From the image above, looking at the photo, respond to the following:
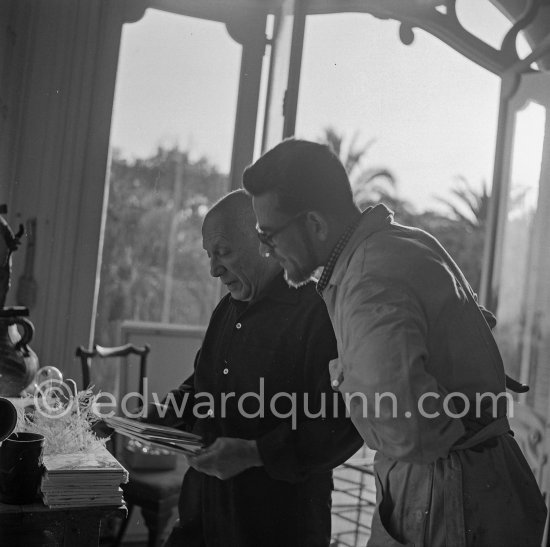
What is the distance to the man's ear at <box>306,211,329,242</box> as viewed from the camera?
153cm

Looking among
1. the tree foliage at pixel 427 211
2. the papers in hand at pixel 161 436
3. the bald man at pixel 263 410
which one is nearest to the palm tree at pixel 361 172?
the tree foliage at pixel 427 211

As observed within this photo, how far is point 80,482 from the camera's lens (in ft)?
4.87

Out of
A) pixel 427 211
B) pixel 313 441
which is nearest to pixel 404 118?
pixel 427 211

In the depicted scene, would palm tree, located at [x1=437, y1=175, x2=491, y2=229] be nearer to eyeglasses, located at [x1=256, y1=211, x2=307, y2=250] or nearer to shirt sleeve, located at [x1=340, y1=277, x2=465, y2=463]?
eyeglasses, located at [x1=256, y1=211, x2=307, y2=250]

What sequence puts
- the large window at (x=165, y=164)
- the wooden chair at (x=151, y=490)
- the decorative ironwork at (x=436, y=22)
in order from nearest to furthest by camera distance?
the decorative ironwork at (x=436, y=22), the wooden chair at (x=151, y=490), the large window at (x=165, y=164)

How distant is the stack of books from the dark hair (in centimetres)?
71

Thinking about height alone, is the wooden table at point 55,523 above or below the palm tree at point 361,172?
below

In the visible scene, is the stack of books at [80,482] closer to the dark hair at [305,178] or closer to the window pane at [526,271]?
the dark hair at [305,178]

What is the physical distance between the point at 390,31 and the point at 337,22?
23cm

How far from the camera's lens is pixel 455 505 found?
1.37 meters

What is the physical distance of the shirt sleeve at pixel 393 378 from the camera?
1199 mm

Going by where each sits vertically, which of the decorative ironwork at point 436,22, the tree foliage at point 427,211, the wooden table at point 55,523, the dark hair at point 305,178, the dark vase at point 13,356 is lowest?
the wooden table at point 55,523

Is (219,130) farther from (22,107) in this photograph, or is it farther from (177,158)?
(22,107)

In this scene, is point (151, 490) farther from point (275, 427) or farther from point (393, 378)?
point (393, 378)
